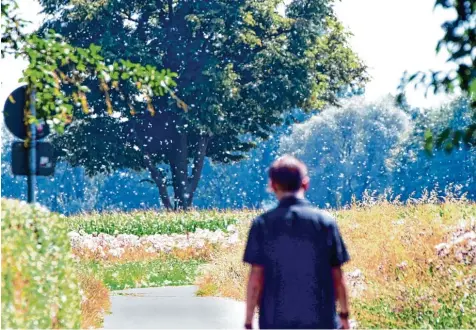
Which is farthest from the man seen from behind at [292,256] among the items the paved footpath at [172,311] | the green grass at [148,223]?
the green grass at [148,223]

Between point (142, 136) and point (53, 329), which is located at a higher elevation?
point (142, 136)

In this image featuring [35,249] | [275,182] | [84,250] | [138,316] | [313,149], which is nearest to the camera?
[275,182]

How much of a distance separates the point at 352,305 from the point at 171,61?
32.3m

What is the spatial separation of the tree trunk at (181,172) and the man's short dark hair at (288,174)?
3865 centimetres

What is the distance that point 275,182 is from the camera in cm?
671

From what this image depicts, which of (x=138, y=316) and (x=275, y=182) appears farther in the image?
(x=138, y=316)

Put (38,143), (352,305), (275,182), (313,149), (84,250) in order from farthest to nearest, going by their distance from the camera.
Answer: (313,149) < (84,250) < (352,305) < (38,143) < (275,182)

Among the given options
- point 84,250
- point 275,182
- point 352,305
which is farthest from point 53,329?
point 84,250

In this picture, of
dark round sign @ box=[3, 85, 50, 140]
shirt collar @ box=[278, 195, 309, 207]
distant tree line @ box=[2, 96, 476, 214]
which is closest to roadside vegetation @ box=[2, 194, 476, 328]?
dark round sign @ box=[3, 85, 50, 140]

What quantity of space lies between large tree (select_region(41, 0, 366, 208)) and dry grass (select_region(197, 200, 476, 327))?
2222cm

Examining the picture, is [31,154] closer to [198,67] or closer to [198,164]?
[198,67]

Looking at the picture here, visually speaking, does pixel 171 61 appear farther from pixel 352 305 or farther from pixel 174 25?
Result: pixel 352 305

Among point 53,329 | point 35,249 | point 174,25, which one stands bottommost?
point 53,329

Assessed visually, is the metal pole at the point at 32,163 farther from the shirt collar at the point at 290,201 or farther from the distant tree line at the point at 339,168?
the distant tree line at the point at 339,168
